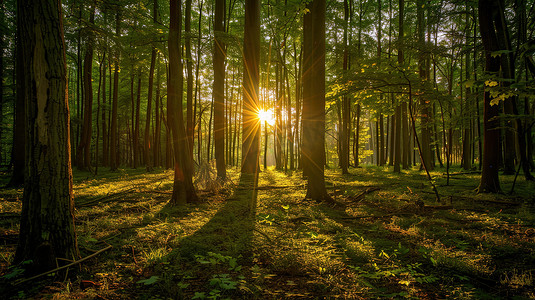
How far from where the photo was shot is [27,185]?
227cm

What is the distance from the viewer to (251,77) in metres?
10.2

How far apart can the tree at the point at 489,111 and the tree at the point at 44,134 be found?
9.45 meters

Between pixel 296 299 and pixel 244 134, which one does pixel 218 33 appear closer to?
pixel 244 134

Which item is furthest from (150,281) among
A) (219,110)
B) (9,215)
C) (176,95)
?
(219,110)

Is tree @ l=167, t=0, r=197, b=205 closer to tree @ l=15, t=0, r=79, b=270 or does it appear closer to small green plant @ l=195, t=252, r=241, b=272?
tree @ l=15, t=0, r=79, b=270

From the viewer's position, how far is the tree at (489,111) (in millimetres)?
6348

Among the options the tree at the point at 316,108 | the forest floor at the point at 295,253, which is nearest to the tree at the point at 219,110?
the forest floor at the point at 295,253

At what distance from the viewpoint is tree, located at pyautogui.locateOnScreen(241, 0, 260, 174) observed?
10.2 m

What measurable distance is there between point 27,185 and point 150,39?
198 inches

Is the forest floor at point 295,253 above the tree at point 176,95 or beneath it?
beneath

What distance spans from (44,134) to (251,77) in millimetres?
8691

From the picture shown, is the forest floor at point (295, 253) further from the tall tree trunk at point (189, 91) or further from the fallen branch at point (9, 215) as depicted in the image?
the tall tree trunk at point (189, 91)

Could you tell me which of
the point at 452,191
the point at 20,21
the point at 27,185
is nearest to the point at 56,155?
the point at 27,185

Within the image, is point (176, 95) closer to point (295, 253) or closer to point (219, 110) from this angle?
point (219, 110)
